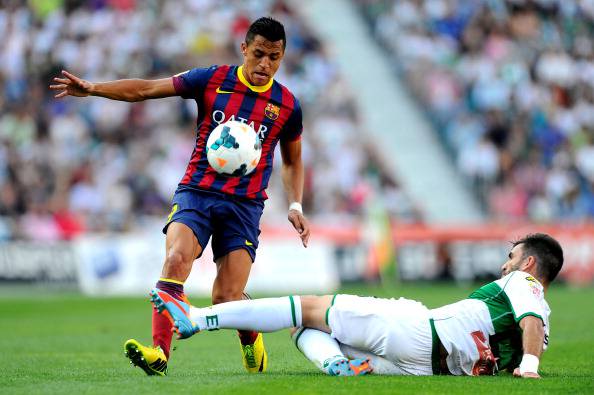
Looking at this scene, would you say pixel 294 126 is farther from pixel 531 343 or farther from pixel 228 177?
pixel 531 343

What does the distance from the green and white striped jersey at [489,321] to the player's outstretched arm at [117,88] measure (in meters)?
2.62

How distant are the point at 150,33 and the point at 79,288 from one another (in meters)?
6.95

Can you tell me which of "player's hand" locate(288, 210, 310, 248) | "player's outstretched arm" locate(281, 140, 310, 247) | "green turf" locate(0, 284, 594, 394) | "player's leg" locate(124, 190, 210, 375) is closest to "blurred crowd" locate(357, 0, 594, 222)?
"green turf" locate(0, 284, 594, 394)

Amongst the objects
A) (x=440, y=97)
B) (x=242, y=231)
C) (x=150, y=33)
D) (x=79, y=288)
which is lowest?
(x=79, y=288)

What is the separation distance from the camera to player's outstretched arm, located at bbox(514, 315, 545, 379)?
7.46 m

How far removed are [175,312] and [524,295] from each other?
2421 mm

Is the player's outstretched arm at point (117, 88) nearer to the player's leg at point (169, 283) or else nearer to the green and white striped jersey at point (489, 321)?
the player's leg at point (169, 283)

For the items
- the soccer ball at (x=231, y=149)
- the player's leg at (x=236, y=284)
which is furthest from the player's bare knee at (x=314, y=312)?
the soccer ball at (x=231, y=149)

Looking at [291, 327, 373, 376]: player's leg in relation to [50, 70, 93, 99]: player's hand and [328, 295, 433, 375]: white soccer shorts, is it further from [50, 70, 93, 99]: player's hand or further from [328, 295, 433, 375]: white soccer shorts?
[50, 70, 93, 99]: player's hand

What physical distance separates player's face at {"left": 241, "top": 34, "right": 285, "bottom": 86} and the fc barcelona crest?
0.65ft

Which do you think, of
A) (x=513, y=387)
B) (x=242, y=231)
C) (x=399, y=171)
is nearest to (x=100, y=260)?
(x=399, y=171)

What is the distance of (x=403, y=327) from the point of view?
7.61 metres

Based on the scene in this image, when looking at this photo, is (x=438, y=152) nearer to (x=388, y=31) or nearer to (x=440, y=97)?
(x=440, y=97)

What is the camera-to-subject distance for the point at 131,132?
24.3m
